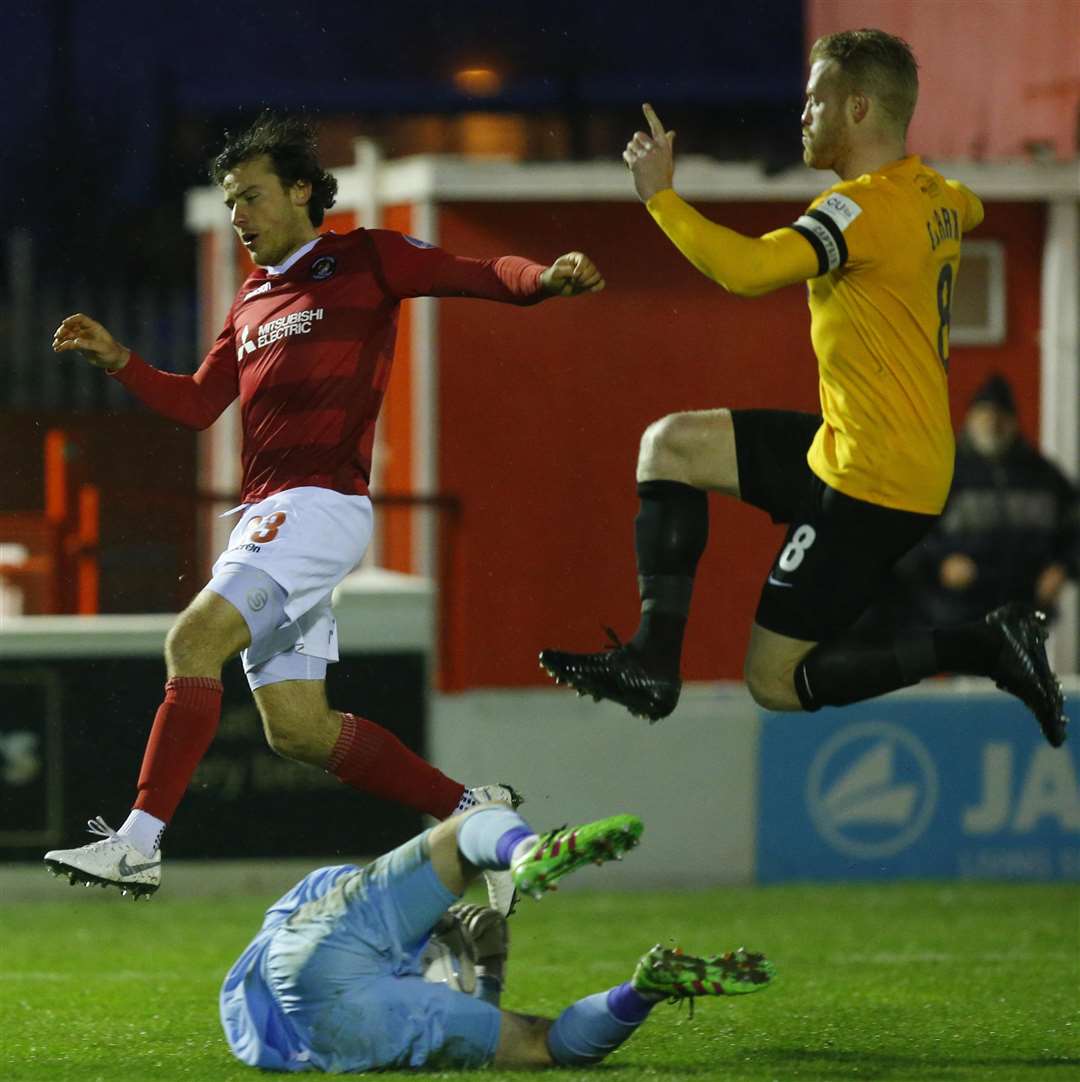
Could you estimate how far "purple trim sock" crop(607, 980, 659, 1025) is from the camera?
5773 millimetres

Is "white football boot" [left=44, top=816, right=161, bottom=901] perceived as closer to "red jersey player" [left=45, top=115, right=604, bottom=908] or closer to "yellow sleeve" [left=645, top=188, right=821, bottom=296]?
"red jersey player" [left=45, top=115, right=604, bottom=908]

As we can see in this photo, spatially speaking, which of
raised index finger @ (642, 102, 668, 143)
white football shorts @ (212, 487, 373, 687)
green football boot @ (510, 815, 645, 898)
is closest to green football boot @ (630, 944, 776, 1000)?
green football boot @ (510, 815, 645, 898)

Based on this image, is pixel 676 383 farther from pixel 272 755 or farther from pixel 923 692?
pixel 272 755

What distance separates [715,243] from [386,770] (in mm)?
1790

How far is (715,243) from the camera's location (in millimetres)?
6273

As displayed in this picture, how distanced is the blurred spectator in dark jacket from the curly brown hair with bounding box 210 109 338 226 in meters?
4.87

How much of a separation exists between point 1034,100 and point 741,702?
4.67 metres

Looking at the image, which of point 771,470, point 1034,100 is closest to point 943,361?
point 771,470

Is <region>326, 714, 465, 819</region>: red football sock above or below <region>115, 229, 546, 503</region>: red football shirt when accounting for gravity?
below

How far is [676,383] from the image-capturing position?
12.8 meters

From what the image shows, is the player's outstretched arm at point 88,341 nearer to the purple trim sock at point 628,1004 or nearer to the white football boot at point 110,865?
the white football boot at point 110,865

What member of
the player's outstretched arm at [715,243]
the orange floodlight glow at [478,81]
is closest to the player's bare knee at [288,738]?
the player's outstretched arm at [715,243]

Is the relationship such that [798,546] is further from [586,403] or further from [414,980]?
[586,403]

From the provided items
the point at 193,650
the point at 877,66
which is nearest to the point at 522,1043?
the point at 193,650
